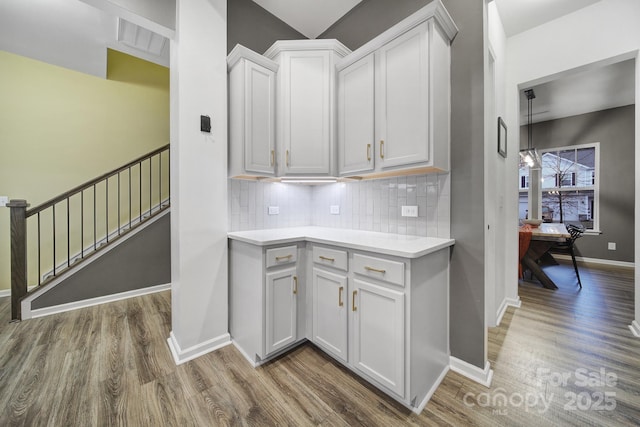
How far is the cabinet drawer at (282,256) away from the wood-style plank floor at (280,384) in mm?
761

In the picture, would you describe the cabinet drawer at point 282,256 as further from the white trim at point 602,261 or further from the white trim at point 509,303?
the white trim at point 602,261

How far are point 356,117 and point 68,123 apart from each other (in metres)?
4.16

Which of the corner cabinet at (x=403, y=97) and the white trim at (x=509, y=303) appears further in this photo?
the white trim at (x=509, y=303)

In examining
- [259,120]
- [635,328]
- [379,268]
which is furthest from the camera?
[635,328]

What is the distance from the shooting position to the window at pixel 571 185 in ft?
16.5

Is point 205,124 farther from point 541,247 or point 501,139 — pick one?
point 541,247

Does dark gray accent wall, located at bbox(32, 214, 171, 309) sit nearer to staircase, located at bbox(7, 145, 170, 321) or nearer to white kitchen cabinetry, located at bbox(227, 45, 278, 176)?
staircase, located at bbox(7, 145, 170, 321)

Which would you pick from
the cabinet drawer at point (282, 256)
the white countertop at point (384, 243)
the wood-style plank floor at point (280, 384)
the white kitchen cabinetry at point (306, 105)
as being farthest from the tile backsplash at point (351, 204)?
the wood-style plank floor at point (280, 384)

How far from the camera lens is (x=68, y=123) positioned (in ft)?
11.2

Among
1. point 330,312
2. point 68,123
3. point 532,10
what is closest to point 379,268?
point 330,312

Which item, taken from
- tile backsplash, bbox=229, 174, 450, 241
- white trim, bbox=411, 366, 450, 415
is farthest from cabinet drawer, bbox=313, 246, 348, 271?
white trim, bbox=411, 366, 450, 415

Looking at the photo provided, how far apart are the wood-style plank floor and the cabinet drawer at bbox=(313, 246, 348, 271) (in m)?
0.76

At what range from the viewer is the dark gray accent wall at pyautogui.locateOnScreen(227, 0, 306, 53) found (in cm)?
218

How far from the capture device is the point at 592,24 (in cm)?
233
